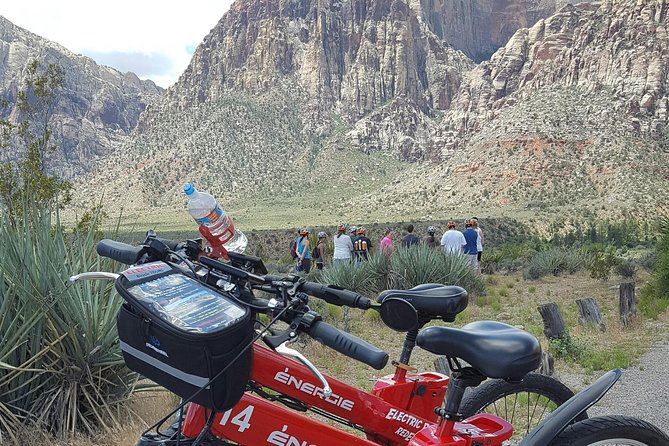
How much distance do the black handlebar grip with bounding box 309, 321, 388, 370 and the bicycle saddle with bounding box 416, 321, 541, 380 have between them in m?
0.48

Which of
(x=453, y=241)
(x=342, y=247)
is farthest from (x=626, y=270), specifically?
(x=342, y=247)

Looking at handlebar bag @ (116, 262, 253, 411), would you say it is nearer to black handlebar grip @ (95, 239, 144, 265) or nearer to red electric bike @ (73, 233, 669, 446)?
red electric bike @ (73, 233, 669, 446)

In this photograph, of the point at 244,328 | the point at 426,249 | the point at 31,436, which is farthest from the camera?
the point at 426,249

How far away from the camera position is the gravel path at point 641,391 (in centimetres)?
559

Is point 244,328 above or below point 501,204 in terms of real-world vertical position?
above

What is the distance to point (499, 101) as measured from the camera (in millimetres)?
103750

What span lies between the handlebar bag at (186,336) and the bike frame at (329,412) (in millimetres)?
278

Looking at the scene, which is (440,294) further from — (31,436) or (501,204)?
(501,204)

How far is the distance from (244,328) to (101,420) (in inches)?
114

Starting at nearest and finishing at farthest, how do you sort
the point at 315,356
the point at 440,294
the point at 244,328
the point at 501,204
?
the point at 244,328, the point at 440,294, the point at 315,356, the point at 501,204

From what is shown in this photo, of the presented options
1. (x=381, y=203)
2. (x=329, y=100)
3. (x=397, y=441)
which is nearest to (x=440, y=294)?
A: (x=397, y=441)

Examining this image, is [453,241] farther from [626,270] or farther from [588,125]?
[588,125]

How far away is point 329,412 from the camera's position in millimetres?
2648

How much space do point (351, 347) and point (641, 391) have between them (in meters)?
5.29
